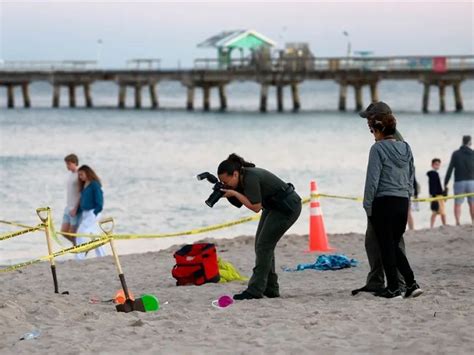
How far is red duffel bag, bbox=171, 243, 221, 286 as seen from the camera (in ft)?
35.5

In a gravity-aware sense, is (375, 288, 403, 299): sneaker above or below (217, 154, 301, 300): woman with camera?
below

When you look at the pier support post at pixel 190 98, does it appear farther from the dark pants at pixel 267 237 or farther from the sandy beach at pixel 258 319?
the dark pants at pixel 267 237

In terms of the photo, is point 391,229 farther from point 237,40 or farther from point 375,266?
point 237,40

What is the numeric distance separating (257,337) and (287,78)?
61.1 metres

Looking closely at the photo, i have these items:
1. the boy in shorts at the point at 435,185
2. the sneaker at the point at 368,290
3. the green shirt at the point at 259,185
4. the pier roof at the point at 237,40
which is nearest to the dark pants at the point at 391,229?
the sneaker at the point at 368,290

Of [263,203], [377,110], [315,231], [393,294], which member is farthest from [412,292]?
[315,231]

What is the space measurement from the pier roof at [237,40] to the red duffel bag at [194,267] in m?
70.5

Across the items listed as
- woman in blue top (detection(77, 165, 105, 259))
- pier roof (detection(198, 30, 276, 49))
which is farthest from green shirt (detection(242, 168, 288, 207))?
pier roof (detection(198, 30, 276, 49))

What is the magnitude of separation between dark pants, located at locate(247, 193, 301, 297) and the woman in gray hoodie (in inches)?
26.4

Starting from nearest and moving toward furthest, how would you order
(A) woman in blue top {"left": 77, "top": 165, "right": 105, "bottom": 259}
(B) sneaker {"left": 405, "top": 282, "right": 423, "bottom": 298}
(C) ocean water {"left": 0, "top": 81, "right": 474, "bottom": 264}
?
1. (B) sneaker {"left": 405, "top": 282, "right": 423, "bottom": 298}
2. (A) woman in blue top {"left": 77, "top": 165, "right": 105, "bottom": 259}
3. (C) ocean water {"left": 0, "top": 81, "right": 474, "bottom": 264}

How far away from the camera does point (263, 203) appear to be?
29.8 ft

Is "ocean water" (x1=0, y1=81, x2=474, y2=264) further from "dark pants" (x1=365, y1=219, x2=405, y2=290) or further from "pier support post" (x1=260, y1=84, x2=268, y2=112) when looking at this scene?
"dark pants" (x1=365, y1=219, x2=405, y2=290)

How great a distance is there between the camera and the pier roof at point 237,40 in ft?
270

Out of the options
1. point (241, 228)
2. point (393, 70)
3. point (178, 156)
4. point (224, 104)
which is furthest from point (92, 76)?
→ point (241, 228)
